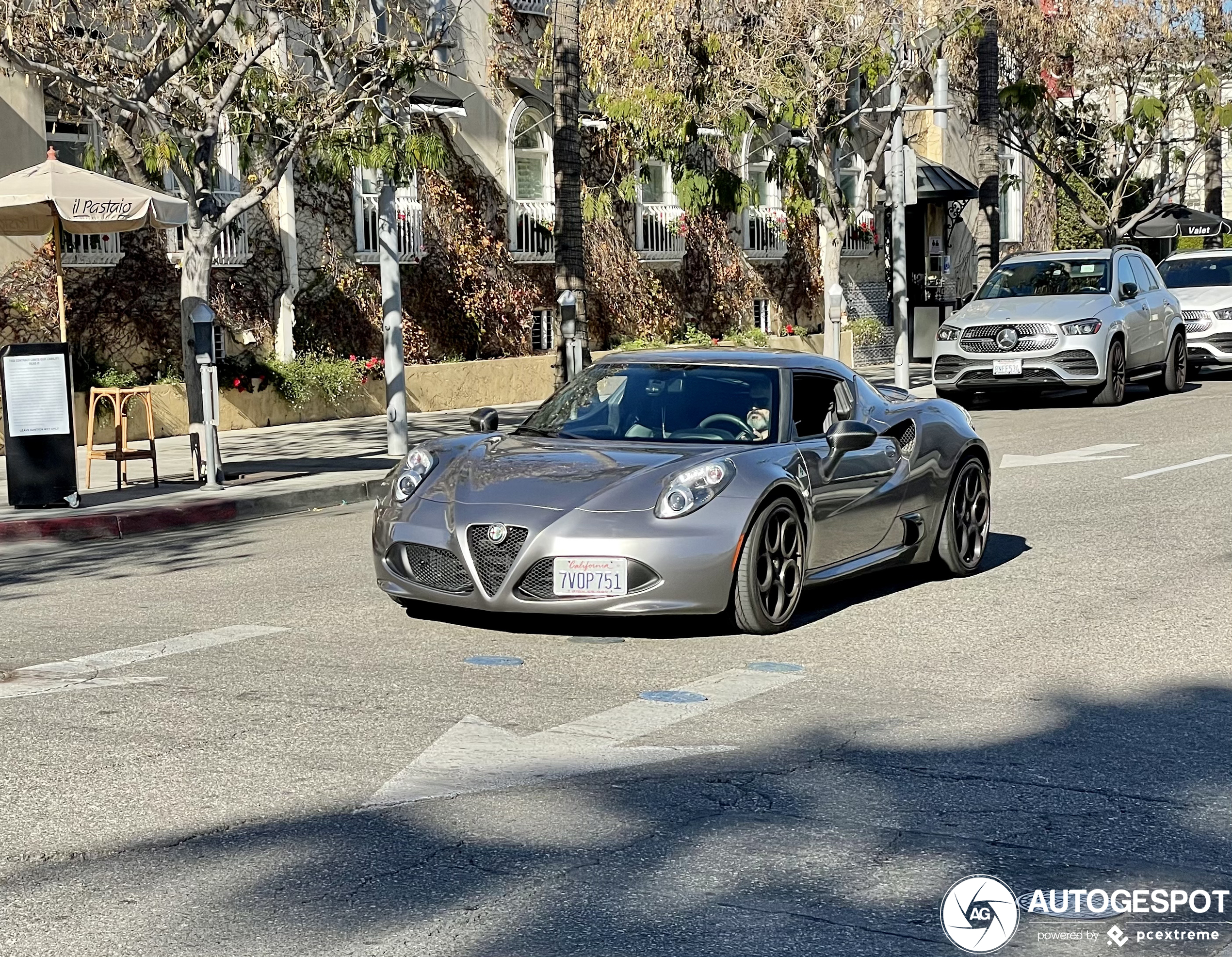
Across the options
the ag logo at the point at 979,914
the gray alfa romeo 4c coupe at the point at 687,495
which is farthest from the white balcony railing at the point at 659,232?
the ag logo at the point at 979,914

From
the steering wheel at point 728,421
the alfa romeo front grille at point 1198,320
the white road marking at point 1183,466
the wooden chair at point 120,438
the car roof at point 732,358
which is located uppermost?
the car roof at point 732,358

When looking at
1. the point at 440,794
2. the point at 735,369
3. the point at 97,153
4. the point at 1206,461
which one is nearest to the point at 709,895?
the point at 440,794

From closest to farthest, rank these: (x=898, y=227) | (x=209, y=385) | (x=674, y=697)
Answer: (x=674, y=697) < (x=209, y=385) < (x=898, y=227)

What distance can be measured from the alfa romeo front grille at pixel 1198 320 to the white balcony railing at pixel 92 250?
14.3 m

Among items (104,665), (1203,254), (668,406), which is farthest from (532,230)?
(104,665)

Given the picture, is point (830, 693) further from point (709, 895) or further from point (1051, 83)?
point (1051, 83)

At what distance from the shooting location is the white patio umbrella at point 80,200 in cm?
1403

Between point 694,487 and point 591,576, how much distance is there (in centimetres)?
66

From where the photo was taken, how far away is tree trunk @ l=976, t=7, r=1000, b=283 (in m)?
30.4

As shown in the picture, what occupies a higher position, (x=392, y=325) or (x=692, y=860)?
(x=392, y=325)

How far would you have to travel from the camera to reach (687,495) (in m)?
8.05

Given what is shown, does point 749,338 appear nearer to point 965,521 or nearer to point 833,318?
point 833,318

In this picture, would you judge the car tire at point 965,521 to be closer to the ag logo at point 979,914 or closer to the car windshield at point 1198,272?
the ag logo at point 979,914

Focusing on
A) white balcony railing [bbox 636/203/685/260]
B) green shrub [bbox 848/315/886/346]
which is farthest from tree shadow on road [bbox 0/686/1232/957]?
green shrub [bbox 848/315/886/346]
